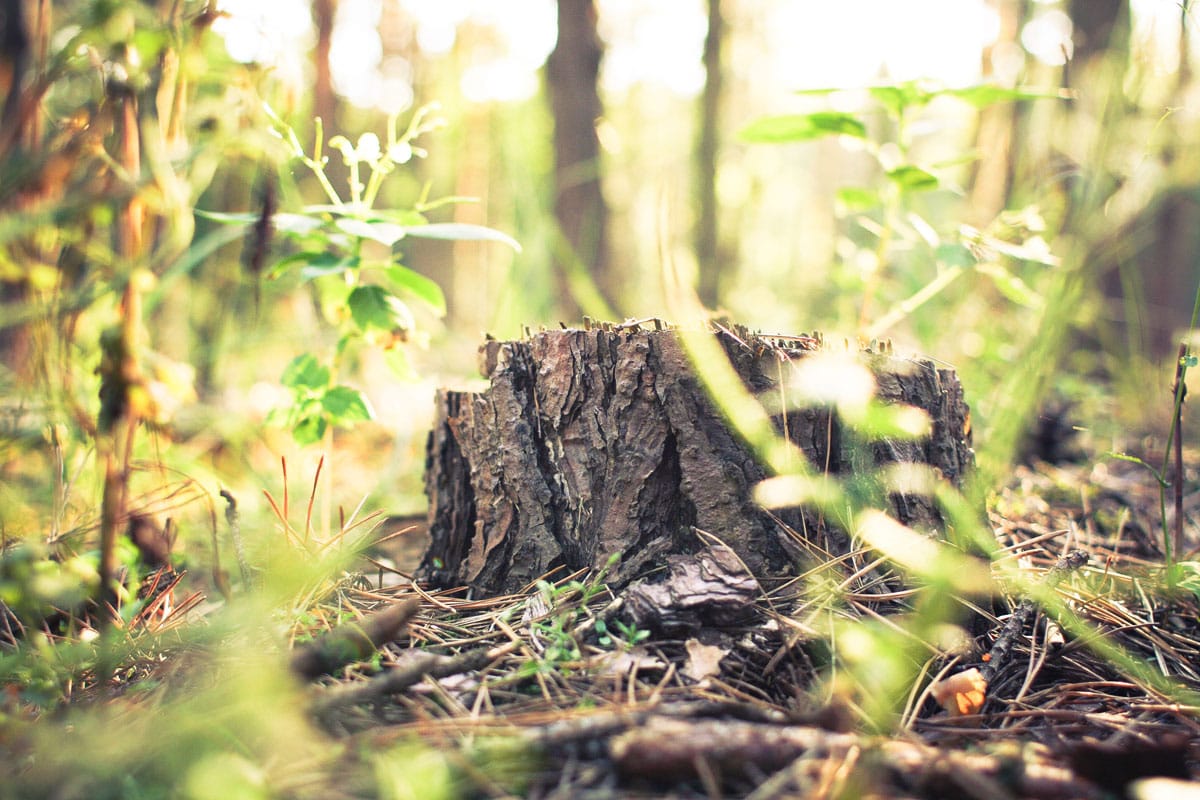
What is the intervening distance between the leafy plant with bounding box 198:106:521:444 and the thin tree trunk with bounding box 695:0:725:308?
177 inches

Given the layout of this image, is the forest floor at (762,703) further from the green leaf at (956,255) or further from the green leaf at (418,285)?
the green leaf at (956,255)

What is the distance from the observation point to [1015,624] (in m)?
1.34

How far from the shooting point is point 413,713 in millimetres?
1066

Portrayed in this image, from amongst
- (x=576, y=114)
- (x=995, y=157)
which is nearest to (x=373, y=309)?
(x=576, y=114)

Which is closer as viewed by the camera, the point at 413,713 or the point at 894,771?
the point at 894,771

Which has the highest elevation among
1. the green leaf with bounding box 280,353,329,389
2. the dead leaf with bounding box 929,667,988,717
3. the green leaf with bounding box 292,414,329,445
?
the green leaf with bounding box 280,353,329,389

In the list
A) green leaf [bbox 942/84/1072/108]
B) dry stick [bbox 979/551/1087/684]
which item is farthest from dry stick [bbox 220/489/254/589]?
green leaf [bbox 942/84/1072/108]

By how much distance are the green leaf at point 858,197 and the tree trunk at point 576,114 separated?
2236mm

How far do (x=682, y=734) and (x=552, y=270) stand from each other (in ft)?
12.4

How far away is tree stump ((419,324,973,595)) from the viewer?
1.39 m

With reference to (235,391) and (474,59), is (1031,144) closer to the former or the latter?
(235,391)

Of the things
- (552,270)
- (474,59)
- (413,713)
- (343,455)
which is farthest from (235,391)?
(474,59)

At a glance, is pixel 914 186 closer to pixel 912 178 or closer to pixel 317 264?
pixel 912 178

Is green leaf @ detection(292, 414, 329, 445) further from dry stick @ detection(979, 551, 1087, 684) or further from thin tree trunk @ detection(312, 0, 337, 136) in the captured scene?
thin tree trunk @ detection(312, 0, 337, 136)
